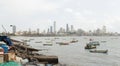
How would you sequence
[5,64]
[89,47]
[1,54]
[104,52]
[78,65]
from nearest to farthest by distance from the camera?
[5,64], [1,54], [78,65], [104,52], [89,47]

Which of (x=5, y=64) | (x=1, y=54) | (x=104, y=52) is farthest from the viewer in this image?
(x=104, y=52)

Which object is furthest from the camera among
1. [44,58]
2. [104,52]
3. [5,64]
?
[104,52]

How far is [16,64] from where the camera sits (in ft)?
91.5

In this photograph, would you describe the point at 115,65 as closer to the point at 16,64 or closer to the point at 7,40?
the point at 7,40

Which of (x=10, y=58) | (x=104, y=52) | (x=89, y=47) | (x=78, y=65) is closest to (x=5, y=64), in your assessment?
(x=10, y=58)

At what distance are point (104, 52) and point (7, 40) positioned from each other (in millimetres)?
41464

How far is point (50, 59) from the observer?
41.3 metres

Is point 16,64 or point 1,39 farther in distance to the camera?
point 1,39

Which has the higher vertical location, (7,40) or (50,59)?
(7,40)

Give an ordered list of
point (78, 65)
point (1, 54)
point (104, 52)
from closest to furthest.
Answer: point (1, 54), point (78, 65), point (104, 52)

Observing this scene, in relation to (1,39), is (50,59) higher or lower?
lower

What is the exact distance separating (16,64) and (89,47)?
67545 millimetres

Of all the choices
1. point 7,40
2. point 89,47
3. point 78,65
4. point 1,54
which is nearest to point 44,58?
point 7,40

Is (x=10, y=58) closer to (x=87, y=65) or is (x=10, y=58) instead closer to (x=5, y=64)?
(x=5, y=64)
